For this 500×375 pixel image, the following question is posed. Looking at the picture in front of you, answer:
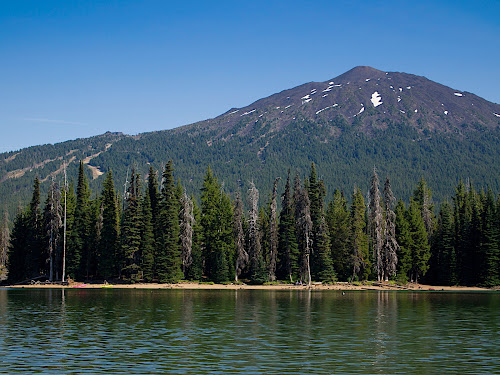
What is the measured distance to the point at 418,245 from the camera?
10981cm

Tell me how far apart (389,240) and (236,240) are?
90.9ft

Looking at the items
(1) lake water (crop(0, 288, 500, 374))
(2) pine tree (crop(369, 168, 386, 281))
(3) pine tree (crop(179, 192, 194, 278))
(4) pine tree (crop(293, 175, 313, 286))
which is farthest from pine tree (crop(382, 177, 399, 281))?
(1) lake water (crop(0, 288, 500, 374))

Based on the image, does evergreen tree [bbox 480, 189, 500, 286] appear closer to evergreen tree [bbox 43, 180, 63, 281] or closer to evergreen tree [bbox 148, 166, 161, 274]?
evergreen tree [bbox 148, 166, 161, 274]

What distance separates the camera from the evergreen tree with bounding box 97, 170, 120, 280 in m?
104

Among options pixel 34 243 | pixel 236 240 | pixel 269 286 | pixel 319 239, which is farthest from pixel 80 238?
pixel 319 239

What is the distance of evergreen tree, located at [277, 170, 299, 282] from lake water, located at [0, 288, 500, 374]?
43.2 metres

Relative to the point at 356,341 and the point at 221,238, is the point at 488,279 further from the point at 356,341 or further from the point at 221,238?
the point at 356,341

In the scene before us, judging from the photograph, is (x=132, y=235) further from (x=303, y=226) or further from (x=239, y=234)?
(x=303, y=226)

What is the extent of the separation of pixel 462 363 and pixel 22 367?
69.3ft

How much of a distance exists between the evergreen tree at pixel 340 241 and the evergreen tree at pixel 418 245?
1186 cm

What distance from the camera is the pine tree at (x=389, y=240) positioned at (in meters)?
106

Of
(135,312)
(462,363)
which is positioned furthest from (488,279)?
(462,363)

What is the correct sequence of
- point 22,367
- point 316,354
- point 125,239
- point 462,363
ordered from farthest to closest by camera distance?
point 125,239 → point 316,354 → point 462,363 → point 22,367

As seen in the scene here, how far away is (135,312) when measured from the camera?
5359 centimetres
